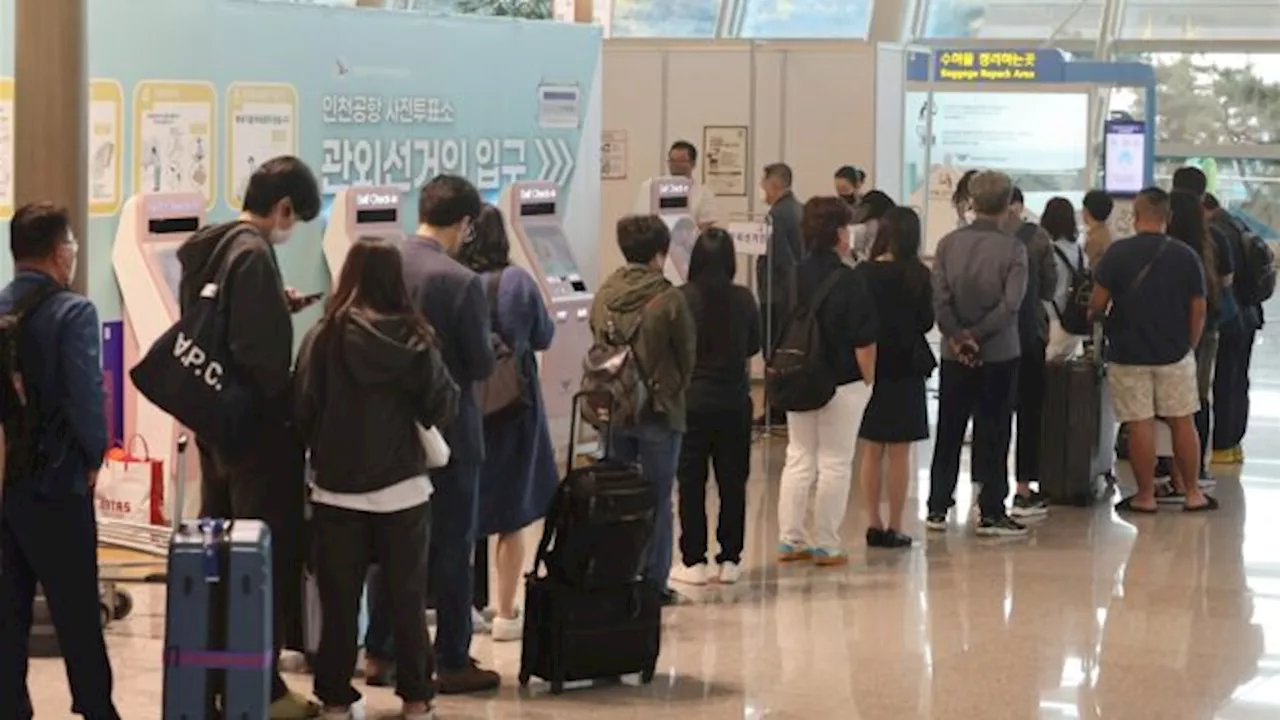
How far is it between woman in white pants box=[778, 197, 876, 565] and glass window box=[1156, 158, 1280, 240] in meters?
12.0

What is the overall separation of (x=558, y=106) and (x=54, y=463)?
6103 millimetres

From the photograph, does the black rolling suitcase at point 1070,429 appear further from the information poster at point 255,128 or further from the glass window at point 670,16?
the glass window at point 670,16

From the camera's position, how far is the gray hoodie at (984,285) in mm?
8688

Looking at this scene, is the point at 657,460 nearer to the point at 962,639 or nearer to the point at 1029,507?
the point at 962,639

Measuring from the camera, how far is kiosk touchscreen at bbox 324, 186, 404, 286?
9.06 metres

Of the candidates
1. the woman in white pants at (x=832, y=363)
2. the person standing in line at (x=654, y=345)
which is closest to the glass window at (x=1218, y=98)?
the woman in white pants at (x=832, y=363)

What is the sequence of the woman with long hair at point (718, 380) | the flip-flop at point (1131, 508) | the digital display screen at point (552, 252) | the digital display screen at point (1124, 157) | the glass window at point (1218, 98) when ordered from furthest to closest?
1. the glass window at point (1218, 98)
2. the digital display screen at point (1124, 157)
3. the digital display screen at point (552, 252)
4. the flip-flop at point (1131, 508)
5. the woman with long hair at point (718, 380)

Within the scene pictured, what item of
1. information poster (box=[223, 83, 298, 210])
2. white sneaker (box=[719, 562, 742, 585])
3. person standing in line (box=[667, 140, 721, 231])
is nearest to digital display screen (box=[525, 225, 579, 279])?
person standing in line (box=[667, 140, 721, 231])

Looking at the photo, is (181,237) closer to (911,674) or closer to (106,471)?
(106,471)

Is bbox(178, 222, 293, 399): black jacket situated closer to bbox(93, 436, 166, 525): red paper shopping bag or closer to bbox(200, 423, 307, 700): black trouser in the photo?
bbox(200, 423, 307, 700): black trouser

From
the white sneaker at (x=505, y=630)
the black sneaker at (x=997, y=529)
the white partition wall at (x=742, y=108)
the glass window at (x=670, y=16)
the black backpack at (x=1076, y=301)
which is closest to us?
the white sneaker at (x=505, y=630)

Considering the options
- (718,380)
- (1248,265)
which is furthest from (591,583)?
(1248,265)

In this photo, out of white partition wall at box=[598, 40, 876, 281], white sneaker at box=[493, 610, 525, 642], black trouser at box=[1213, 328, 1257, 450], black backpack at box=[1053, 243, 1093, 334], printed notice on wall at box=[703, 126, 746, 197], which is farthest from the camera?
printed notice on wall at box=[703, 126, 746, 197]

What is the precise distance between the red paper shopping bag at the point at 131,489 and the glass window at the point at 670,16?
12.0 metres
